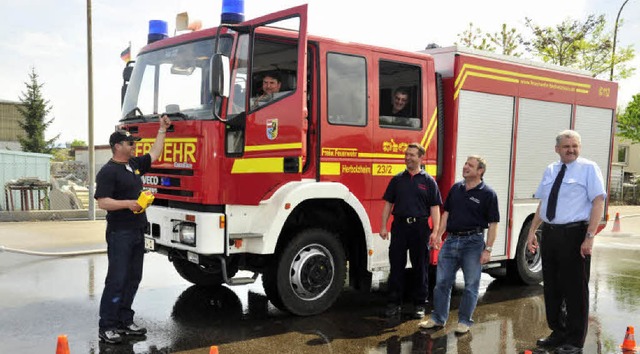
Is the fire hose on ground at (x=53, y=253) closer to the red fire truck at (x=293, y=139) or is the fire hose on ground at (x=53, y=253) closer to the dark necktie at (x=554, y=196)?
the red fire truck at (x=293, y=139)

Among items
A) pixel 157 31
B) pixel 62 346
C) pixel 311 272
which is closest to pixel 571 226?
pixel 311 272

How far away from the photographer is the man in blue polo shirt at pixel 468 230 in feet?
17.1

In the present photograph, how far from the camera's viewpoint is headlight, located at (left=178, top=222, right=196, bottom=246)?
209 inches

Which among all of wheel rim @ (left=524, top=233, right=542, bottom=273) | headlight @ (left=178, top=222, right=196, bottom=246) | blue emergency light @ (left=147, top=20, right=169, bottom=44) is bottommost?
wheel rim @ (left=524, top=233, right=542, bottom=273)

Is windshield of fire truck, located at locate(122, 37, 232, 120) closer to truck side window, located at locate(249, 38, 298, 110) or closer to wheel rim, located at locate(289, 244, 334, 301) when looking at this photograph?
truck side window, located at locate(249, 38, 298, 110)

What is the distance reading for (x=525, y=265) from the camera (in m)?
7.77

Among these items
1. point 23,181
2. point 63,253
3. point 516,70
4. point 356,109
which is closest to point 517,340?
point 356,109

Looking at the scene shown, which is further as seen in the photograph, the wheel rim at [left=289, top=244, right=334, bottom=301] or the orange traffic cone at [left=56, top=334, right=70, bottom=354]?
the wheel rim at [left=289, top=244, right=334, bottom=301]

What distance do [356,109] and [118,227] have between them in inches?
102

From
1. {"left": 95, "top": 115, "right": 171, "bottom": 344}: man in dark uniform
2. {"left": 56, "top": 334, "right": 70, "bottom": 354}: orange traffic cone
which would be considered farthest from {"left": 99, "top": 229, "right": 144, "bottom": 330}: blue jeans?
{"left": 56, "top": 334, "right": 70, "bottom": 354}: orange traffic cone

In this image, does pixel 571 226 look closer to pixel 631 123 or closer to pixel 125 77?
pixel 125 77

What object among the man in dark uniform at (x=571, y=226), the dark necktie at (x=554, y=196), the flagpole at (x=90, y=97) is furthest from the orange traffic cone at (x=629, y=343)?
the flagpole at (x=90, y=97)

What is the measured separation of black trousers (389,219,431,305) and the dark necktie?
51.9 inches

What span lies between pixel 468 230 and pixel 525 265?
2.99 metres
